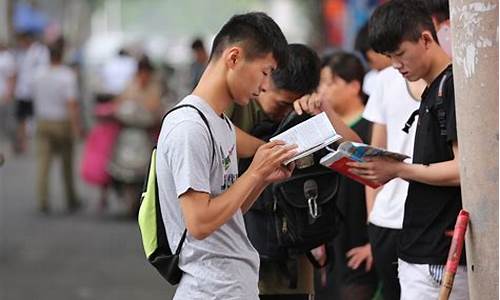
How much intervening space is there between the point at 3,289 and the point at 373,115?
15.6 ft

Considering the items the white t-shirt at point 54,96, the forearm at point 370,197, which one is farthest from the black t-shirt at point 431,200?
the white t-shirt at point 54,96

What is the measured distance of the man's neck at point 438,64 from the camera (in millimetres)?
4449

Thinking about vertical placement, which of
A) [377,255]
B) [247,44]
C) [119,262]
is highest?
[247,44]

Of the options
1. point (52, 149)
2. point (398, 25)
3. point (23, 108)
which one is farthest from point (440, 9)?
point (23, 108)

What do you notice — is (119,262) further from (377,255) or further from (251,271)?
(251,271)

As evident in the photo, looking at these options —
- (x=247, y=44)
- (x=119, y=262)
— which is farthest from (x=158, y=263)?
(x=119, y=262)

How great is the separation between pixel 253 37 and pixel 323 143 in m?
0.44

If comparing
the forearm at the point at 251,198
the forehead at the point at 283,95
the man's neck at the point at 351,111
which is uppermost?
the forehead at the point at 283,95

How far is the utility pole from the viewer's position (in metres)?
3.87

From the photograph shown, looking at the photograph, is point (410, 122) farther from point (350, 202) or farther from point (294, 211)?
point (350, 202)

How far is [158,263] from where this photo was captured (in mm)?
4055

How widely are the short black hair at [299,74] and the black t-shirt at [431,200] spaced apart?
68cm

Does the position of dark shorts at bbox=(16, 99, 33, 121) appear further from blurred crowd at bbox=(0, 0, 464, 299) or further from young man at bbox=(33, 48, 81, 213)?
young man at bbox=(33, 48, 81, 213)

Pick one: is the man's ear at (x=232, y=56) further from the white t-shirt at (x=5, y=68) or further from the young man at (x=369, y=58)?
the white t-shirt at (x=5, y=68)
